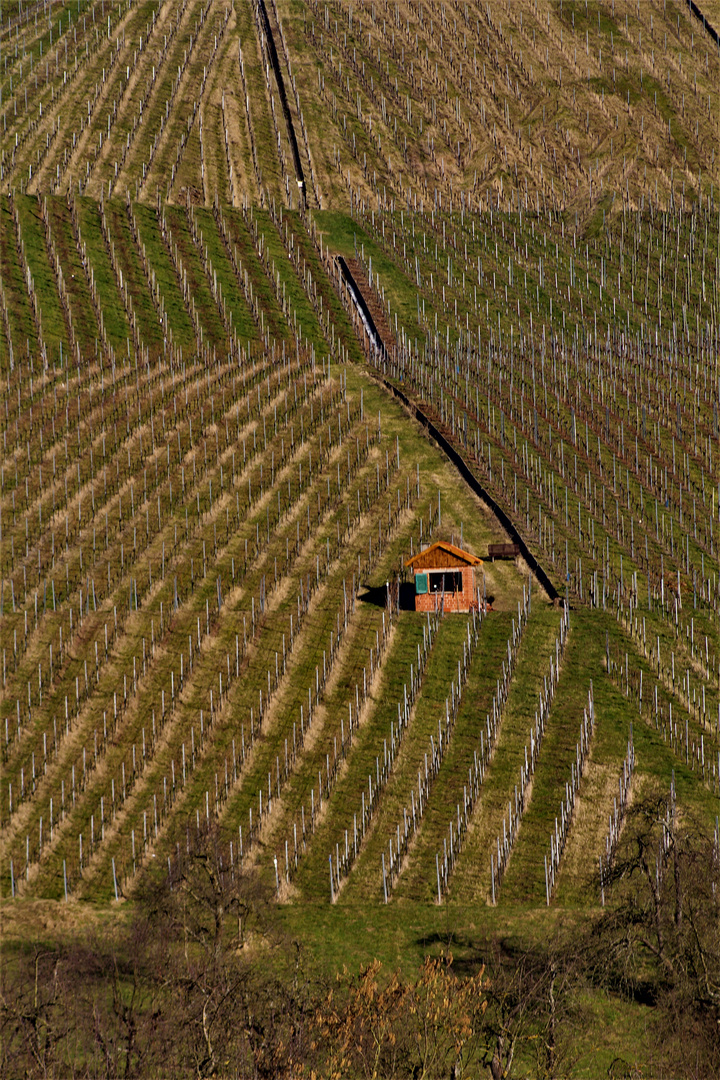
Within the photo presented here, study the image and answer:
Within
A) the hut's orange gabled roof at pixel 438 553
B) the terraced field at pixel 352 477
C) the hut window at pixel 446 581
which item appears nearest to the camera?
the terraced field at pixel 352 477

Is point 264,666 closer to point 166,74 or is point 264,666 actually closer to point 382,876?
point 382,876

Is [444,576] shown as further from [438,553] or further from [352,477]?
[352,477]

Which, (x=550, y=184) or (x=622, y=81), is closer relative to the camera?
(x=550, y=184)

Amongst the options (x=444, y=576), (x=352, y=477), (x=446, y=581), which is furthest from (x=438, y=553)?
(x=352, y=477)

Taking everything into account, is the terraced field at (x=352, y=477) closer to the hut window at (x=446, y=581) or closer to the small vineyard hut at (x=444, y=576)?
the small vineyard hut at (x=444, y=576)

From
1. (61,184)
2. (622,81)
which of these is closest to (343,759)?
(61,184)

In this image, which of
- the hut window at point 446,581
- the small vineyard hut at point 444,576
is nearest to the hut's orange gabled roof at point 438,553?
the small vineyard hut at point 444,576

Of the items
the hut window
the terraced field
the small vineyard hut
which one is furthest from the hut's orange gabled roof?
the terraced field

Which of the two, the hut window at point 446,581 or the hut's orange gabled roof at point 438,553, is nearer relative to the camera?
the hut's orange gabled roof at point 438,553
